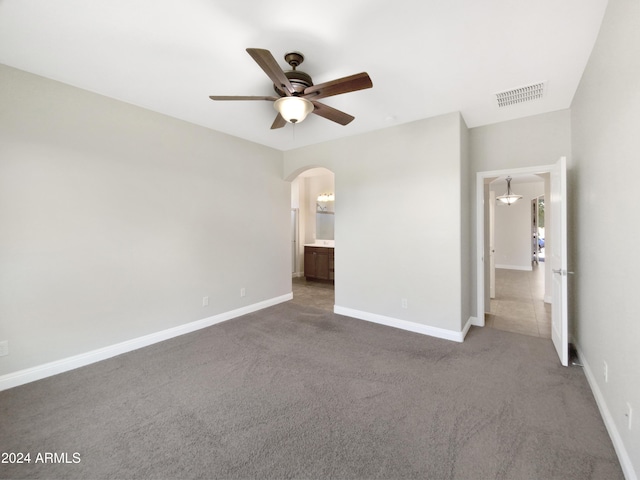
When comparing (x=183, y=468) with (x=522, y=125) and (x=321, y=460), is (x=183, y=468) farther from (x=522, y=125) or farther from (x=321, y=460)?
(x=522, y=125)

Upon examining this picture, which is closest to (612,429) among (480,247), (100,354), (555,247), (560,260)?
(560,260)

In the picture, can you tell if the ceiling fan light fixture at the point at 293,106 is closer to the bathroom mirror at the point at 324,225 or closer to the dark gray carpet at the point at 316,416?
the dark gray carpet at the point at 316,416

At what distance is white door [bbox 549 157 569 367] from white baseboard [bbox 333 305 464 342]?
0.91 metres

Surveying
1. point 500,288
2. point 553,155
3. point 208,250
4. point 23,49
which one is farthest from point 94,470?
point 500,288

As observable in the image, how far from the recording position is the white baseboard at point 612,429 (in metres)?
1.42

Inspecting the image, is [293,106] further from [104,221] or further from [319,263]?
[319,263]

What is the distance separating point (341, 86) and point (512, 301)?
5123mm

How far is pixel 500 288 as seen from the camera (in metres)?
6.13

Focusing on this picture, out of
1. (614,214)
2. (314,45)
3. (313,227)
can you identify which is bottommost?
(614,214)

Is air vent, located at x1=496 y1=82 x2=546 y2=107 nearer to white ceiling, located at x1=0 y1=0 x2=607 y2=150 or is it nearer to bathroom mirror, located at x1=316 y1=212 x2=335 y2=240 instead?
white ceiling, located at x1=0 y1=0 x2=607 y2=150

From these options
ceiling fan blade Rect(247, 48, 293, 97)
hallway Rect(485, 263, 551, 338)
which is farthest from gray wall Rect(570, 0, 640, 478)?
ceiling fan blade Rect(247, 48, 293, 97)

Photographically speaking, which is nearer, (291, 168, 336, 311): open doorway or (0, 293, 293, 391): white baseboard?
(0, 293, 293, 391): white baseboard

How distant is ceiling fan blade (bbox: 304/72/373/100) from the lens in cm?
183

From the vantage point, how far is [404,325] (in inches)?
142
